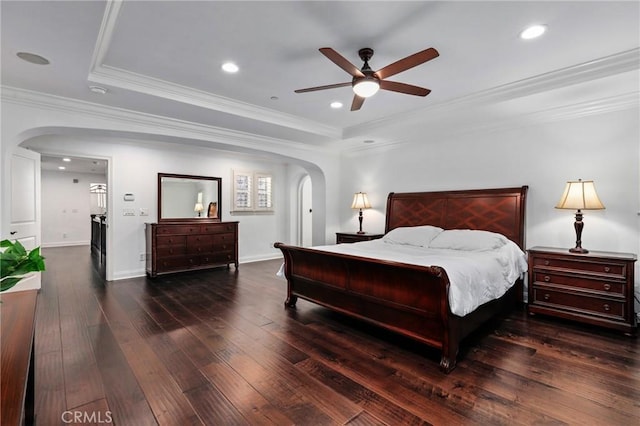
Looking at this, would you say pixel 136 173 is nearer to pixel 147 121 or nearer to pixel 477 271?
pixel 147 121

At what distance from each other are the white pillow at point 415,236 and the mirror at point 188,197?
12.4 ft

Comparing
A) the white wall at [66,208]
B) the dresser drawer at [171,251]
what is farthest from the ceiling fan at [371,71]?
the white wall at [66,208]

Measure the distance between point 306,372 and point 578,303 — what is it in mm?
2894

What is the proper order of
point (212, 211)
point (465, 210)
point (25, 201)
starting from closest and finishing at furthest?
point (25, 201)
point (465, 210)
point (212, 211)

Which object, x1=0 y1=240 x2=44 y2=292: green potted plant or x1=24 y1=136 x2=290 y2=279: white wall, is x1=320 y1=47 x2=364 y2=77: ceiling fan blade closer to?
x1=0 y1=240 x2=44 y2=292: green potted plant

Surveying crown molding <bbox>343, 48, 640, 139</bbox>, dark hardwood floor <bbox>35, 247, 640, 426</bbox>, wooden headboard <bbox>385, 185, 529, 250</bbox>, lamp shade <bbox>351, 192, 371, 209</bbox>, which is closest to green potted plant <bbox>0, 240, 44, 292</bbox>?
dark hardwood floor <bbox>35, 247, 640, 426</bbox>

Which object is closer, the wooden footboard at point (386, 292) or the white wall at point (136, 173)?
the wooden footboard at point (386, 292)

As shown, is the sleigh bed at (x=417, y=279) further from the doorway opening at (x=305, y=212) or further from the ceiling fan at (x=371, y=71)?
the doorway opening at (x=305, y=212)

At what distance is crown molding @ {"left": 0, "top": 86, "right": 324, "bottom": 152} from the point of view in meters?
3.23

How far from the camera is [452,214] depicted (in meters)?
4.52

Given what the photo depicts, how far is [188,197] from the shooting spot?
20.0ft

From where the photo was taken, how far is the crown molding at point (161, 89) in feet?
7.51

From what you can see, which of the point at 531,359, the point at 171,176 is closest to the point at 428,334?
the point at 531,359

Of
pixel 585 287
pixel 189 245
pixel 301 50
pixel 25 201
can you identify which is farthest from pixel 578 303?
pixel 25 201
